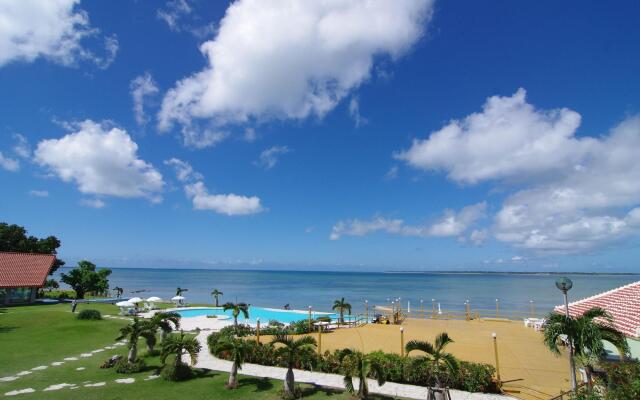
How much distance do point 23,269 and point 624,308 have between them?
4948cm

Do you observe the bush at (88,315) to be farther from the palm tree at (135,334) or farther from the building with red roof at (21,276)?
the building with red roof at (21,276)

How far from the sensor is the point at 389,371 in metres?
16.7

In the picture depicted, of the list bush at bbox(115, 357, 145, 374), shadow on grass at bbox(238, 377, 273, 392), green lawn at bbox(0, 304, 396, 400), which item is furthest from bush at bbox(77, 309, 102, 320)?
shadow on grass at bbox(238, 377, 273, 392)

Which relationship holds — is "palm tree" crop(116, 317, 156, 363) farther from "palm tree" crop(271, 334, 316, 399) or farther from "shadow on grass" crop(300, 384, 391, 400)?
"shadow on grass" crop(300, 384, 391, 400)

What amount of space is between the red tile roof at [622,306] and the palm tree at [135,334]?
21.2m

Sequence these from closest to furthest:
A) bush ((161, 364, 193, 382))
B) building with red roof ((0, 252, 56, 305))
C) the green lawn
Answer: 1. the green lawn
2. bush ((161, 364, 193, 382))
3. building with red roof ((0, 252, 56, 305))

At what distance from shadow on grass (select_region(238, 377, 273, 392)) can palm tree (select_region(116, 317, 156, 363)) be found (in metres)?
5.50

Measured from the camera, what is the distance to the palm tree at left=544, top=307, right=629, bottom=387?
11861mm

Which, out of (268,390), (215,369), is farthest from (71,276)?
(268,390)

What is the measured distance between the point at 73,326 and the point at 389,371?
2176 centimetres

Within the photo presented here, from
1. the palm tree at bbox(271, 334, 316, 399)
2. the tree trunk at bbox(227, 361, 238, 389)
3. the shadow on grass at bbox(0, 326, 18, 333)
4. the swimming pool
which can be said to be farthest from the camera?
the swimming pool

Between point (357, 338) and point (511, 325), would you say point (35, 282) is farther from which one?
point (511, 325)

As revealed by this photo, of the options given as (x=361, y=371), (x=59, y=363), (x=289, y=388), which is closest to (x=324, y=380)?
(x=289, y=388)

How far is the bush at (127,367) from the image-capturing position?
16859 mm
